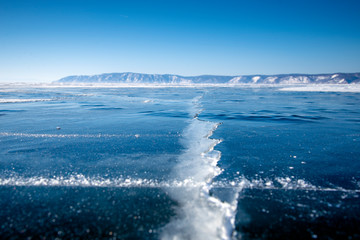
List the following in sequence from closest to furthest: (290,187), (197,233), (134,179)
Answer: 1. (197,233)
2. (290,187)
3. (134,179)

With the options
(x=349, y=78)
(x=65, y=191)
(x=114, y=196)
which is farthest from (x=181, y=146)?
(x=349, y=78)

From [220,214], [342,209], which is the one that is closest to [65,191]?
[220,214]

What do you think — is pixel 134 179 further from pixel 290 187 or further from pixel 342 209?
pixel 342 209

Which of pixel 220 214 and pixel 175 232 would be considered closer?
pixel 175 232

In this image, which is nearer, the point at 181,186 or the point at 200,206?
the point at 200,206

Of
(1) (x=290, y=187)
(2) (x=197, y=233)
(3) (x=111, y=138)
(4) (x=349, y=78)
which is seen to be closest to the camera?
A: (2) (x=197, y=233)

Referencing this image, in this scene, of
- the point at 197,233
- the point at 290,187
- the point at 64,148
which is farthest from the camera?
the point at 64,148

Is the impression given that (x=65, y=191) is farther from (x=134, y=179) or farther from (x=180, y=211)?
(x=180, y=211)

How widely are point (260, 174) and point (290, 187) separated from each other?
465 millimetres

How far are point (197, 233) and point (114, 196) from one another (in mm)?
1205

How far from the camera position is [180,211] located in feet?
7.41

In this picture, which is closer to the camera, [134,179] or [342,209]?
[342,209]

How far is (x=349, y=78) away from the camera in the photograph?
120188 mm

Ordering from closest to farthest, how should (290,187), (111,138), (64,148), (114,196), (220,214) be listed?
(220,214) → (114,196) → (290,187) → (64,148) → (111,138)
